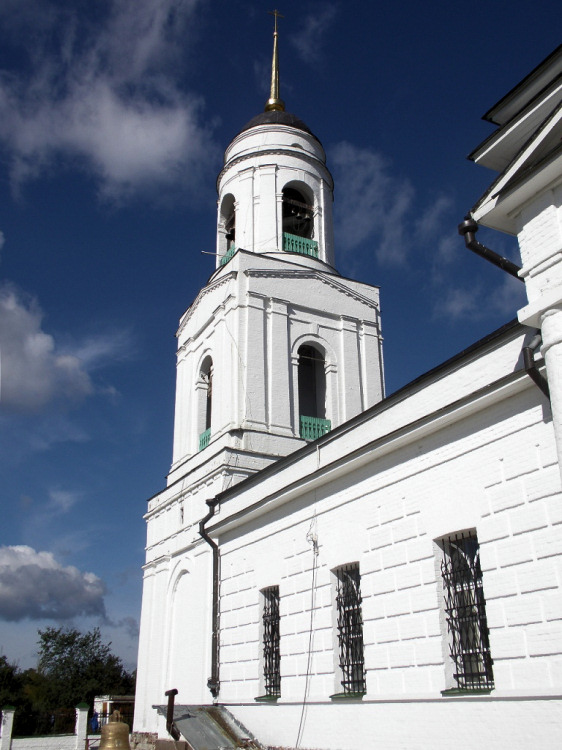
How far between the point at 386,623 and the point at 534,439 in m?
3.30

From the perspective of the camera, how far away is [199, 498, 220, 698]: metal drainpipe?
544 inches

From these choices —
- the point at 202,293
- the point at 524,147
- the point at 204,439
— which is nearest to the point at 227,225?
the point at 202,293

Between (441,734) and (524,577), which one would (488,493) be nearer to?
(524,577)

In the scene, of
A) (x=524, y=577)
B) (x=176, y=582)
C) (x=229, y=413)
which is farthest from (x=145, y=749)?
(x=524, y=577)

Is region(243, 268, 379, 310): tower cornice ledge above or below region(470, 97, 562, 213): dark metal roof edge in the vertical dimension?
above

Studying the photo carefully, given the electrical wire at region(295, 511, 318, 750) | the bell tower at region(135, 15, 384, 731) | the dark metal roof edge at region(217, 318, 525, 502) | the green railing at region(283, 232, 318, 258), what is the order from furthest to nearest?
the green railing at region(283, 232, 318, 258) < the bell tower at region(135, 15, 384, 731) < the electrical wire at region(295, 511, 318, 750) < the dark metal roof edge at region(217, 318, 525, 502)

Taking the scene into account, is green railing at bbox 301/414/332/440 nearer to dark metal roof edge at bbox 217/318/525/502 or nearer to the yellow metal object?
dark metal roof edge at bbox 217/318/525/502

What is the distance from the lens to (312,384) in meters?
19.5

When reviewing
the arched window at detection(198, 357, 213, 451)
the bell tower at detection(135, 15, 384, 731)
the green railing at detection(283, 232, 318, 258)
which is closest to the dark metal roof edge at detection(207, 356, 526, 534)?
the bell tower at detection(135, 15, 384, 731)

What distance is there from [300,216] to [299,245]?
1.26 m

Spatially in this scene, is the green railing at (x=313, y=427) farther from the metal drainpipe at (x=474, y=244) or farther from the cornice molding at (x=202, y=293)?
the metal drainpipe at (x=474, y=244)

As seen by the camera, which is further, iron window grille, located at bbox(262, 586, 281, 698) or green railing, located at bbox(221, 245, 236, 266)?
green railing, located at bbox(221, 245, 236, 266)

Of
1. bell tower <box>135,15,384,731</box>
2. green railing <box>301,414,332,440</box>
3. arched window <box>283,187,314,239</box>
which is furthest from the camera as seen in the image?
arched window <box>283,187,314,239</box>

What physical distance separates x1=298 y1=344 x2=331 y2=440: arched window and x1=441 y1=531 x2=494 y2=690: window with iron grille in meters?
8.90
